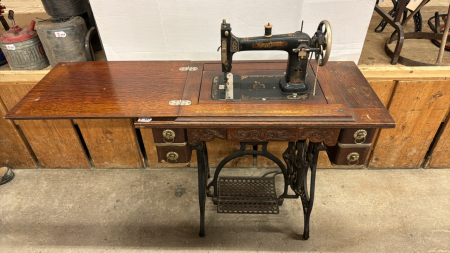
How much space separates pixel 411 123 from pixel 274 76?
4.22ft

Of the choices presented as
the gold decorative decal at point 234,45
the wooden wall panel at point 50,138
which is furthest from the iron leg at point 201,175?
the wooden wall panel at point 50,138

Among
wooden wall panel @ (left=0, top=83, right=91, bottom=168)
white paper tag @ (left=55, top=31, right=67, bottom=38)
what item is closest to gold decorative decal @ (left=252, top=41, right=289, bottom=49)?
white paper tag @ (left=55, top=31, right=67, bottom=38)

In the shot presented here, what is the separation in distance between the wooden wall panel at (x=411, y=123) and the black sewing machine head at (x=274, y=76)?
96 centimetres

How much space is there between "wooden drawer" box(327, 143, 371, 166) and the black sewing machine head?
0.30 metres

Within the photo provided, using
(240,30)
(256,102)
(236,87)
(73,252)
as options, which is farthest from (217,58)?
(73,252)

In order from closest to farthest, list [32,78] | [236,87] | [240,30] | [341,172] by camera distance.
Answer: [236,87]
[240,30]
[32,78]
[341,172]

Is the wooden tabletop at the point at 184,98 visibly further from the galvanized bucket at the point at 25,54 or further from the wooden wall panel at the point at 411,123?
the wooden wall panel at the point at 411,123

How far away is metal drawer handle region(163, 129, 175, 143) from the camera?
4.70ft

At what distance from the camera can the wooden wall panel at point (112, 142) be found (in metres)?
2.31

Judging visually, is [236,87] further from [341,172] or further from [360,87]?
[341,172]

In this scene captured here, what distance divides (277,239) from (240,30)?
141 centimetres

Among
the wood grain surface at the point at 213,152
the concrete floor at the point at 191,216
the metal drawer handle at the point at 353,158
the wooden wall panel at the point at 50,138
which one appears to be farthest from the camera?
the wood grain surface at the point at 213,152

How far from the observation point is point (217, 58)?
2139 mm

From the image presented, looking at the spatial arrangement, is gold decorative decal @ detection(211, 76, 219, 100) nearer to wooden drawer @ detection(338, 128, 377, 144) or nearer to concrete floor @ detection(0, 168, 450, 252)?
wooden drawer @ detection(338, 128, 377, 144)
